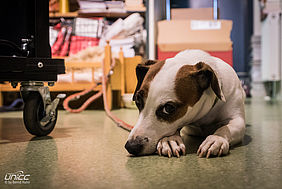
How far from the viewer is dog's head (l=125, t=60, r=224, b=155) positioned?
887 millimetres

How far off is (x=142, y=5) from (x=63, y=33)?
0.97 m

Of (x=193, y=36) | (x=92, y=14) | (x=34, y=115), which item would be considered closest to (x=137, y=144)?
(x=34, y=115)

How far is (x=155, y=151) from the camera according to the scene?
3.03ft

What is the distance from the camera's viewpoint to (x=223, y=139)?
0.93 meters

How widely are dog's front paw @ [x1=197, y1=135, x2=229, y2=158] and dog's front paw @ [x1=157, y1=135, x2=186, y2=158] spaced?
0.06m

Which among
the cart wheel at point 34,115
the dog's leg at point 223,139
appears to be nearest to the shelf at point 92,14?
the cart wheel at point 34,115

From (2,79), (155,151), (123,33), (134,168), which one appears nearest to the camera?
(134,168)

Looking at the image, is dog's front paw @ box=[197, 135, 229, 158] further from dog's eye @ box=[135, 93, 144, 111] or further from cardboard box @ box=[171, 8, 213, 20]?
cardboard box @ box=[171, 8, 213, 20]

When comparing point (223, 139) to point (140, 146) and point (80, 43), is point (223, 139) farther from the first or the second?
point (80, 43)

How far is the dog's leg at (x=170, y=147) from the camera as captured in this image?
2.93ft

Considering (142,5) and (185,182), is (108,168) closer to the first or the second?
(185,182)

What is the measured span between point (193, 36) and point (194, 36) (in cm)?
1

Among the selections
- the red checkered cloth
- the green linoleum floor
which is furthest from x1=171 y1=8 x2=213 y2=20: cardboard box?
the green linoleum floor

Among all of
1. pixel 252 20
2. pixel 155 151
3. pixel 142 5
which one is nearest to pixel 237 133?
pixel 155 151
